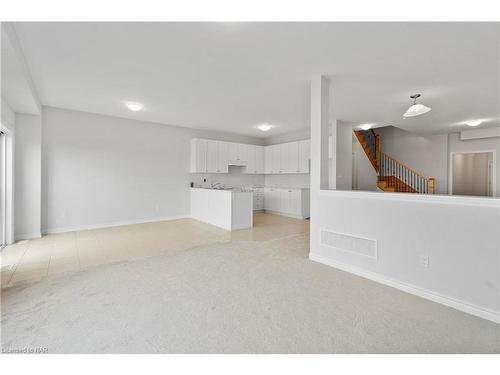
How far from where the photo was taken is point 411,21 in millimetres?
2160

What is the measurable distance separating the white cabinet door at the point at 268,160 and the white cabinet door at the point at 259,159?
13 centimetres

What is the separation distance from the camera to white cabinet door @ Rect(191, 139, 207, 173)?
6.61 m

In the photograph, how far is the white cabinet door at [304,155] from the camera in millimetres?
6839

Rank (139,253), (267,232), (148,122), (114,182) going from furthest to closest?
(148,122)
(114,182)
(267,232)
(139,253)

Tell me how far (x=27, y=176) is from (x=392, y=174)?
10119 mm

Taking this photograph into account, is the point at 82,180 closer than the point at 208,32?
No

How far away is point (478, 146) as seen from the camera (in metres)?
6.97

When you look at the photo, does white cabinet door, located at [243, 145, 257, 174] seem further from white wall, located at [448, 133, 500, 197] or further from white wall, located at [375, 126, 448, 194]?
white wall, located at [448, 133, 500, 197]

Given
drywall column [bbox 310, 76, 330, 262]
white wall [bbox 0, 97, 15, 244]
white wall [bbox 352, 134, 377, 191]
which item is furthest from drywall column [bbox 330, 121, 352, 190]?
white wall [bbox 0, 97, 15, 244]

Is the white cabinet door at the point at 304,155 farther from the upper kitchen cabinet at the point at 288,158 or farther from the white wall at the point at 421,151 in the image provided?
the white wall at the point at 421,151

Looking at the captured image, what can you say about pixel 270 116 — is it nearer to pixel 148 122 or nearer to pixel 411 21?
pixel 148 122

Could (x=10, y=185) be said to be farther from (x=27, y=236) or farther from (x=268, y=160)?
(x=268, y=160)
